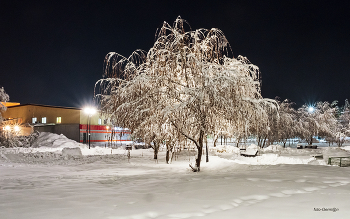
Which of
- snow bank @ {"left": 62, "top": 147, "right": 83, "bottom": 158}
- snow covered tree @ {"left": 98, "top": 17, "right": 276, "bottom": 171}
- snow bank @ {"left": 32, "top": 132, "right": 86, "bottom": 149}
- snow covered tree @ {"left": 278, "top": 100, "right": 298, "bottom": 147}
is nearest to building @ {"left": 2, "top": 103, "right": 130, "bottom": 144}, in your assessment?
snow bank @ {"left": 32, "top": 132, "right": 86, "bottom": 149}

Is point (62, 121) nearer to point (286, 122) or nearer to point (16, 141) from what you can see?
point (16, 141)

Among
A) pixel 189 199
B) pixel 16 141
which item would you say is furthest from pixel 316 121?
pixel 16 141

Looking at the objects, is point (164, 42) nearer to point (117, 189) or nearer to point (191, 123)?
point (191, 123)

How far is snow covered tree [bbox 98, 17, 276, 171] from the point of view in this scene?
8961 millimetres

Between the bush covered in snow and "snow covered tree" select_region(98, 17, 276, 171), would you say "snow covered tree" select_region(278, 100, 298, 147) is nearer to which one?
"snow covered tree" select_region(98, 17, 276, 171)

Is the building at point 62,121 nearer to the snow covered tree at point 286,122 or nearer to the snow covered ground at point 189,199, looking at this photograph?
the snow covered tree at point 286,122

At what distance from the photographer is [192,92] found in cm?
925

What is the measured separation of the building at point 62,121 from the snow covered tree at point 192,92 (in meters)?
37.0

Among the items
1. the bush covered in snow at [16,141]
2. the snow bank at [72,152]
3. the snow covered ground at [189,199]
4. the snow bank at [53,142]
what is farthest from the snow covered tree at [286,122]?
the bush covered in snow at [16,141]

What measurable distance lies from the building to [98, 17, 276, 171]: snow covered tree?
37046mm

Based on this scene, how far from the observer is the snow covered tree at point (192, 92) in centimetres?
896

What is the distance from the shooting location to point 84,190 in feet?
23.3

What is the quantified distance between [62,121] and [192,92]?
44.6 metres

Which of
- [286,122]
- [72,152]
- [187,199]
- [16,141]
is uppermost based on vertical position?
[286,122]
